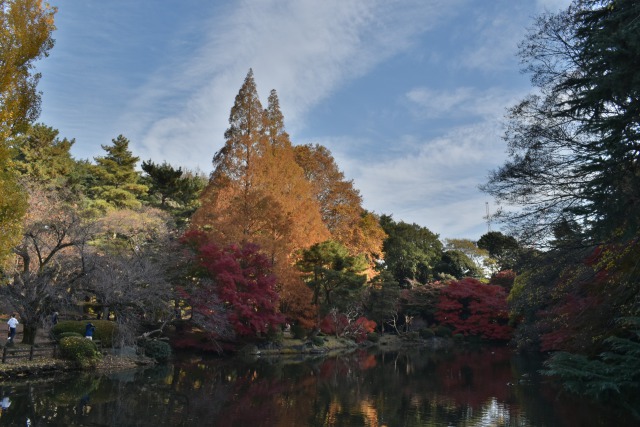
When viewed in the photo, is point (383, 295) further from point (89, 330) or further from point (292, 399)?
point (292, 399)

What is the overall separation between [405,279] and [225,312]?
27.2 metres

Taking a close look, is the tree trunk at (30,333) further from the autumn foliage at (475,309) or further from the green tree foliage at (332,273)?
the autumn foliage at (475,309)

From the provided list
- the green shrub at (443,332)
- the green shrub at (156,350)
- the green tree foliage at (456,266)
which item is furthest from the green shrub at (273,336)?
the green tree foliage at (456,266)

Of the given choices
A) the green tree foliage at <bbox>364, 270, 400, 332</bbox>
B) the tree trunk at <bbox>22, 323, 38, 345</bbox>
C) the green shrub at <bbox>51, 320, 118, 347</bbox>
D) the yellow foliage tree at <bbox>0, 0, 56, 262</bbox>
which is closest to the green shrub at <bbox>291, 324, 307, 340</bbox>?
the green tree foliage at <bbox>364, 270, 400, 332</bbox>

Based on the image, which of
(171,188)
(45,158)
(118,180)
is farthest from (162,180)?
(45,158)

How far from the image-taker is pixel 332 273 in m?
26.9

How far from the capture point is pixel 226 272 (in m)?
22.4

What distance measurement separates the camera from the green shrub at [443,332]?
4012 centimetres

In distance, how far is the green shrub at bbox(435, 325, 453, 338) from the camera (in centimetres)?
4012

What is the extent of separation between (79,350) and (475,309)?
30669 millimetres

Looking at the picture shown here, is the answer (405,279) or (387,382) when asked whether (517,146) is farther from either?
(405,279)

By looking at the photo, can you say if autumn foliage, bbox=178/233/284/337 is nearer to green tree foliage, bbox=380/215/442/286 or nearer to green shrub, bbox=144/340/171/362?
green shrub, bbox=144/340/171/362

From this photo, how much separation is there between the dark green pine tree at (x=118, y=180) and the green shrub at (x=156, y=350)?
44.4 ft

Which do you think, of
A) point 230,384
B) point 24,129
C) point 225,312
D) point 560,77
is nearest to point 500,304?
point 225,312
